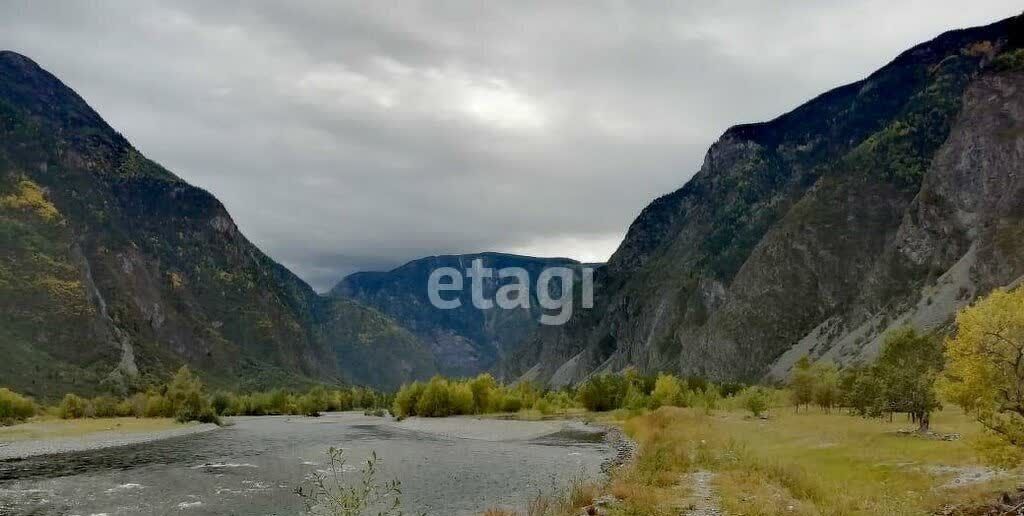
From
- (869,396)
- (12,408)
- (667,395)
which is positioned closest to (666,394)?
(667,395)

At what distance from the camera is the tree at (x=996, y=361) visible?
22.0 meters

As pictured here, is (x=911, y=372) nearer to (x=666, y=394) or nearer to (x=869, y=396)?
(x=869, y=396)

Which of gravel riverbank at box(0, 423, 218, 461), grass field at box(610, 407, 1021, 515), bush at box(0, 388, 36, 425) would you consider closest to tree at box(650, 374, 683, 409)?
grass field at box(610, 407, 1021, 515)

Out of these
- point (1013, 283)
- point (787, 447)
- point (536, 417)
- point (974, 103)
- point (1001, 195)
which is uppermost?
point (974, 103)

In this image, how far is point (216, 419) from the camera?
404 ft

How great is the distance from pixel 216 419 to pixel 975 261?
166 m

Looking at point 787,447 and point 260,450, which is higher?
point 787,447

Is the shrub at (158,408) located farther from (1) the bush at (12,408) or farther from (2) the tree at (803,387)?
(2) the tree at (803,387)

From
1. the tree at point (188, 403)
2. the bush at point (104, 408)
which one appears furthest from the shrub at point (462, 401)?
the bush at point (104, 408)

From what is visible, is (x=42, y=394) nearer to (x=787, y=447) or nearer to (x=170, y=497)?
(x=170, y=497)

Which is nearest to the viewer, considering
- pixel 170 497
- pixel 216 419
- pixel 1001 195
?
pixel 170 497

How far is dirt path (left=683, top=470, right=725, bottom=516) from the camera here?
87.6 feet

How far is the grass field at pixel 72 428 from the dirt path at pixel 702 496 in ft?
A: 284

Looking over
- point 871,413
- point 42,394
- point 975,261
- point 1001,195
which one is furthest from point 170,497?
point 1001,195
